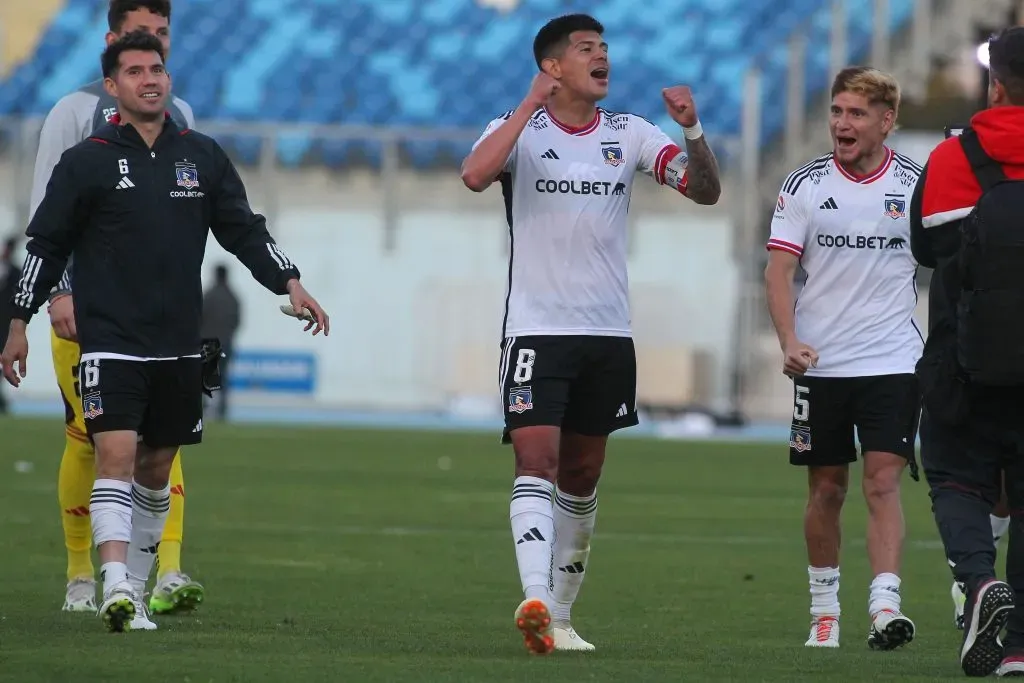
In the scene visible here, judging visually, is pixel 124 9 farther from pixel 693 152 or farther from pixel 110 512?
pixel 693 152

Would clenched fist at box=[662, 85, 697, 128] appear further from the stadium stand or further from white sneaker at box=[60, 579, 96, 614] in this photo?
the stadium stand

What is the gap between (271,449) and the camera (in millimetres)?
20203

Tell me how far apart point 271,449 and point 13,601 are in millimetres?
12246

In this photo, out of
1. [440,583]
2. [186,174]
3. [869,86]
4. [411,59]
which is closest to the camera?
[186,174]

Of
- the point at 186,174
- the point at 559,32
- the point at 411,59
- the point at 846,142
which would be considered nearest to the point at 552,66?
the point at 559,32

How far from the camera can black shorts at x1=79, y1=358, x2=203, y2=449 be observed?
7.11m

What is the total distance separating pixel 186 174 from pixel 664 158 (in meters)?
1.73

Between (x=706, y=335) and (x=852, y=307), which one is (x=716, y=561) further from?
(x=706, y=335)

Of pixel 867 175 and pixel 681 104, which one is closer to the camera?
pixel 681 104

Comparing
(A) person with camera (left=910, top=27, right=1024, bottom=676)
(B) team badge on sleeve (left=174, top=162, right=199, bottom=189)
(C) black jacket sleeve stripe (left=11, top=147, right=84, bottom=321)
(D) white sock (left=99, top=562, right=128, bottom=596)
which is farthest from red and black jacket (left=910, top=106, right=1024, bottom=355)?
(C) black jacket sleeve stripe (left=11, top=147, right=84, bottom=321)

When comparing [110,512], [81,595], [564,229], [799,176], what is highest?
[799,176]

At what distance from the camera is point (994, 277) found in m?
5.82

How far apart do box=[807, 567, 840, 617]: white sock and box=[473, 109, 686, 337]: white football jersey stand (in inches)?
50.1

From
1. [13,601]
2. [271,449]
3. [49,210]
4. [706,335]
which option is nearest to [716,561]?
[13,601]
